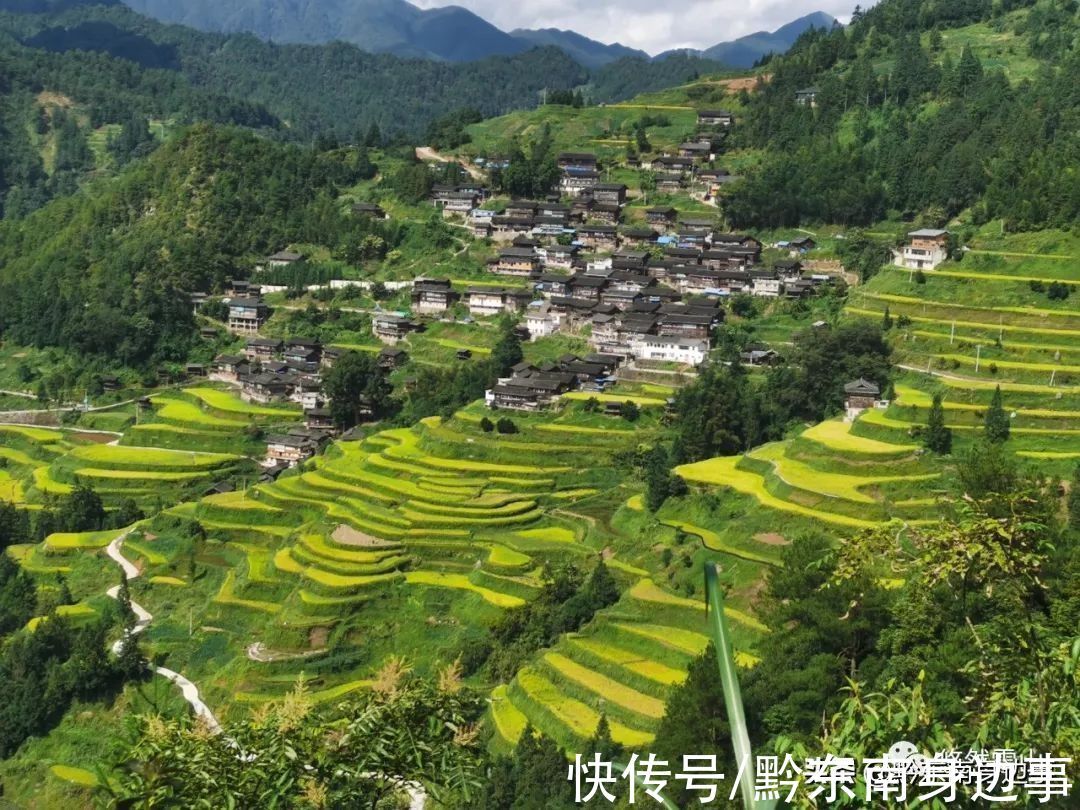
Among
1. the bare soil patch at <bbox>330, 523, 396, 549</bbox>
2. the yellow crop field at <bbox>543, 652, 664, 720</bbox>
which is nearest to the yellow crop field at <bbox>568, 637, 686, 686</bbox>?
the yellow crop field at <bbox>543, 652, 664, 720</bbox>

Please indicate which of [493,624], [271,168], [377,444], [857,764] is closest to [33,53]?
[271,168]

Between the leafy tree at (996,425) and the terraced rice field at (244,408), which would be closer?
Result: the leafy tree at (996,425)

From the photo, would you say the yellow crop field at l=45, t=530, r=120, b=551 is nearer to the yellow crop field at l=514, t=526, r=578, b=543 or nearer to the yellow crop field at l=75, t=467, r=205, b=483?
the yellow crop field at l=75, t=467, r=205, b=483

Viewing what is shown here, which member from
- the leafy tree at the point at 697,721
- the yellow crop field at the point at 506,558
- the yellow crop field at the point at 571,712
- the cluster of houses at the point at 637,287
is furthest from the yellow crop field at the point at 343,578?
the cluster of houses at the point at 637,287

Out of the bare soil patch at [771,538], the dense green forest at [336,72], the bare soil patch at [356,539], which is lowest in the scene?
the bare soil patch at [356,539]

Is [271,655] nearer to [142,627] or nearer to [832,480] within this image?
[142,627]

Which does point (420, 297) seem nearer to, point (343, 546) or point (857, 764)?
point (343, 546)

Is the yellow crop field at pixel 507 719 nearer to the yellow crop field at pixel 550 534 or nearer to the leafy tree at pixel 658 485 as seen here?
the yellow crop field at pixel 550 534

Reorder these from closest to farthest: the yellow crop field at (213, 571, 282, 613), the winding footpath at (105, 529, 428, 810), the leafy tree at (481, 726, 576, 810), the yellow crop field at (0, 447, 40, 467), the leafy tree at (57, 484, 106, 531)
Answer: the leafy tree at (481, 726, 576, 810) < the winding footpath at (105, 529, 428, 810) < the yellow crop field at (213, 571, 282, 613) < the leafy tree at (57, 484, 106, 531) < the yellow crop field at (0, 447, 40, 467)
